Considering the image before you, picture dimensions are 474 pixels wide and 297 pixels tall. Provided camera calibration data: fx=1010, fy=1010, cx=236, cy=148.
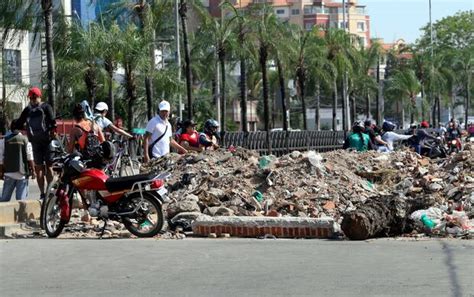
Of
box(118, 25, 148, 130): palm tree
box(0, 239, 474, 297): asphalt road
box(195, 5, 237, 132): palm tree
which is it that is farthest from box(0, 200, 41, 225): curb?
box(195, 5, 237, 132): palm tree

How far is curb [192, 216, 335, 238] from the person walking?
12.5ft

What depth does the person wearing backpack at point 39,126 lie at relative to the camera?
14773 mm

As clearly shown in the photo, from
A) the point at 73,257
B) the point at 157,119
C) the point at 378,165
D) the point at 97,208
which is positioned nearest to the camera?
the point at 73,257

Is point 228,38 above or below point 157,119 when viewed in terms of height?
above

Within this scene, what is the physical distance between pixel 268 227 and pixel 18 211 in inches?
141

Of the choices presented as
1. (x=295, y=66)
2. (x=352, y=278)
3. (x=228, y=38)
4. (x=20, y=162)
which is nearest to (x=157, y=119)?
(x=20, y=162)

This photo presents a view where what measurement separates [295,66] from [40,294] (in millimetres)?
56303

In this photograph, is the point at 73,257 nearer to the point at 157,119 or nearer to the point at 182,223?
the point at 182,223

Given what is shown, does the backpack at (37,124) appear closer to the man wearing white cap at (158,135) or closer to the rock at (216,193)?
the man wearing white cap at (158,135)

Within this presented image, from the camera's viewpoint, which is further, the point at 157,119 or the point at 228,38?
the point at 228,38

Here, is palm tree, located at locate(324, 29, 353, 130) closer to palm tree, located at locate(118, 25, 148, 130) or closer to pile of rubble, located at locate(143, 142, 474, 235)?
palm tree, located at locate(118, 25, 148, 130)

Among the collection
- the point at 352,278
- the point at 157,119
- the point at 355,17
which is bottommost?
the point at 352,278

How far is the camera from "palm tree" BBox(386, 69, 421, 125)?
89688 mm

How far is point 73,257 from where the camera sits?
10812 millimetres
